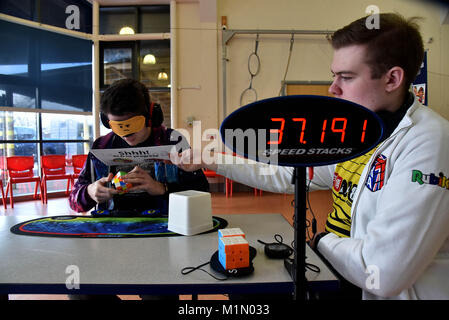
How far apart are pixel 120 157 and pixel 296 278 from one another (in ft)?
3.33

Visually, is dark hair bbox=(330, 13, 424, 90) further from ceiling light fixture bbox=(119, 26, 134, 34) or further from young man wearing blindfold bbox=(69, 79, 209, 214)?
ceiling light fixture bbox=(119, 26, 134, 34)

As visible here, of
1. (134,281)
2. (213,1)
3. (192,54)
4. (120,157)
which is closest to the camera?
(134,281)

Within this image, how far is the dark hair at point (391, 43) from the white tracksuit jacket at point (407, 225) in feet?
0.51

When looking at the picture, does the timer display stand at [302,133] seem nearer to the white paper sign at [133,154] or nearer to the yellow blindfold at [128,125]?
the white paper sign at [133,154]

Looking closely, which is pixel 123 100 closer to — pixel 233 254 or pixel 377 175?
pixel 233 254

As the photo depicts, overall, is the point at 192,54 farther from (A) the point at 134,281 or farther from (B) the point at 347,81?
(A) the point at 134,281

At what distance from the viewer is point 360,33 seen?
0.92 metres

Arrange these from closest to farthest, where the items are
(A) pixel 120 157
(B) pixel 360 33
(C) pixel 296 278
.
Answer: (C) pixel 296 278 → (B) pixel 360 33 → (A) pixel 120 157

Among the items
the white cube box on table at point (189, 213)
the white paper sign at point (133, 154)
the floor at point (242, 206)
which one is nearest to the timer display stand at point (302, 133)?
the white cube box on table at point (189, 213)

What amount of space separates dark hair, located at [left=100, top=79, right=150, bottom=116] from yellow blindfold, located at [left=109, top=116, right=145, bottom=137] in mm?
47

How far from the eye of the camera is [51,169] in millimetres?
4738

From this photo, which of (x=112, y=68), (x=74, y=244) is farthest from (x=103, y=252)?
(x=112, y=68)

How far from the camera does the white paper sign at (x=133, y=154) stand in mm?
1218

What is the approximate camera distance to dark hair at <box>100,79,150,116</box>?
4.58ft
